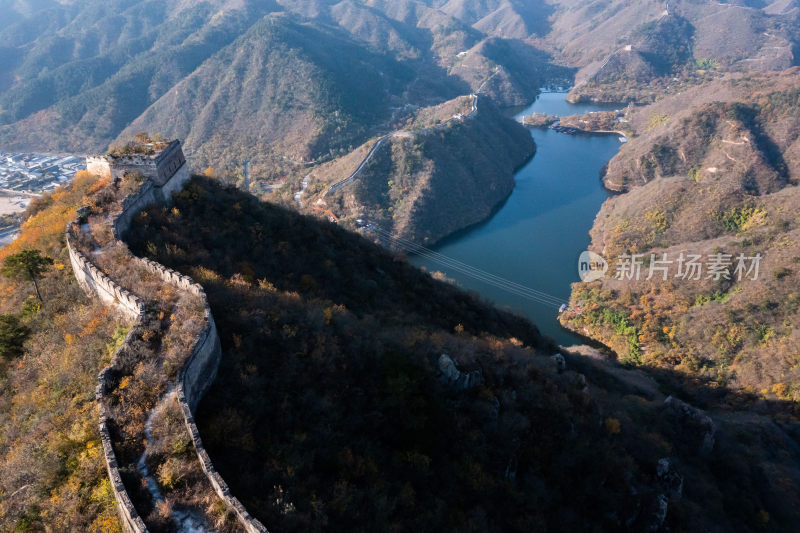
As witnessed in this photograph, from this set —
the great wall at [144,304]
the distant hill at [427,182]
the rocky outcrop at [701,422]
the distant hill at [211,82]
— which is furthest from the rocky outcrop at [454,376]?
the distant hill at [211,82]

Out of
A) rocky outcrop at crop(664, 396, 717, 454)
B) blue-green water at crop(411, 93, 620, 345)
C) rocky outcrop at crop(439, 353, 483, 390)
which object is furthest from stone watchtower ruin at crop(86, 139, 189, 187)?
blue-green water at crop(411, 93, 620, 345)

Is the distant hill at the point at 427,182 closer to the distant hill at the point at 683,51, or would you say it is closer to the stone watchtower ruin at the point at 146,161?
the stone watchtower ruin at the point at 146,161

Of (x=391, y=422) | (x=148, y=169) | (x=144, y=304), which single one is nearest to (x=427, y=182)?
(x=148, y=169)

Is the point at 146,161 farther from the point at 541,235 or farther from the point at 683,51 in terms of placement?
the point at 683,51

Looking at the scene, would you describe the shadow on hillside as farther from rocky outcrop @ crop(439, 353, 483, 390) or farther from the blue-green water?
the blue-green water

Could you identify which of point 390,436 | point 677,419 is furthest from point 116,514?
point 677,419

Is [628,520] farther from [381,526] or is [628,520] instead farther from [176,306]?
[176,306]
